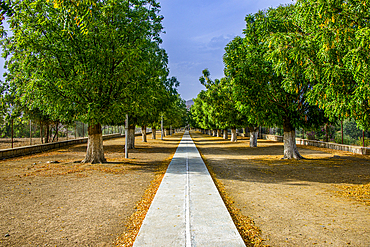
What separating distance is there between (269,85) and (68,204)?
1154 cm

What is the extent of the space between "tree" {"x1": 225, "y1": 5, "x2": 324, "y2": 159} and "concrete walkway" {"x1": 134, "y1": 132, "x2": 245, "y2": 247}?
24.1ft

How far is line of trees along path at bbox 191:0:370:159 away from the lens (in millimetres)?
6578

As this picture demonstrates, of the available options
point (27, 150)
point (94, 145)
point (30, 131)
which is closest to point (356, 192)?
point (94, 145)

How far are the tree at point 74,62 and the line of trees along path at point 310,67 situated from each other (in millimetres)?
6239

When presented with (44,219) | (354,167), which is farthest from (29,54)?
(354,167)

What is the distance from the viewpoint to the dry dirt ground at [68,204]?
4422mm

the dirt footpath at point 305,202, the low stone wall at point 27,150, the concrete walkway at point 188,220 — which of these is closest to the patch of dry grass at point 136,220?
the concrete walkway at point 188,220

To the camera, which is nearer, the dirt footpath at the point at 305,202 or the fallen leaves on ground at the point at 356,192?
the dirt footpath at the point at 305,202

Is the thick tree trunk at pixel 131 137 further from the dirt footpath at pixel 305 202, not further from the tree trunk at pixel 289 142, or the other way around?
the tree trunk at pixel 289 142

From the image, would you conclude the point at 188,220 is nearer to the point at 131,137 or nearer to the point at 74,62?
the point at 74,62

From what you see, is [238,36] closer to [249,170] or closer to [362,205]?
[249,170]

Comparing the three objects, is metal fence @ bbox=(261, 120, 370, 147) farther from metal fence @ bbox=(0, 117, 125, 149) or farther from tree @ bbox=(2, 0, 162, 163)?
metal fence @ bbox=(0, 117, 125, 149)

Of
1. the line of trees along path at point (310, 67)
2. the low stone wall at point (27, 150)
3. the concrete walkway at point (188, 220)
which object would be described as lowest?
the concrete walkway at point (188, 220)

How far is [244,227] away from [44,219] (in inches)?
168
